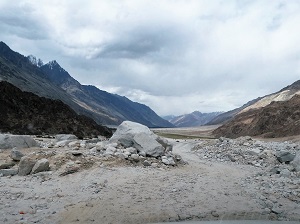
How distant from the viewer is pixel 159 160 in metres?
21.4

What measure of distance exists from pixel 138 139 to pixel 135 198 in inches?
332

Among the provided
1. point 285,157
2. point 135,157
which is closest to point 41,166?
point 135,157

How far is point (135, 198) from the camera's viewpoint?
14.3m

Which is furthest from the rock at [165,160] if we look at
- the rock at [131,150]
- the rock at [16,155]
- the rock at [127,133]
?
the rock at [16,155]

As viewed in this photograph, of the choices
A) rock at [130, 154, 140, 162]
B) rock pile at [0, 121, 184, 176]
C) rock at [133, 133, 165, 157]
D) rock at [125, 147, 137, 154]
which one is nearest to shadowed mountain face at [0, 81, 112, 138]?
rock pile at [0, 121, 184, 176]

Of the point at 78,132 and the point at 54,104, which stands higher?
the point at 54,104

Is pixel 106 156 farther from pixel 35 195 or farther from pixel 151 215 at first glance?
pixel 151 215

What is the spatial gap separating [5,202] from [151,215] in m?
5.42

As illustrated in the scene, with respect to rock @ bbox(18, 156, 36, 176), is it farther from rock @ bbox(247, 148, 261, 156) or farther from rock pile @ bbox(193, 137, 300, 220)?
rock @ bbox(247, 148, 261, 156)

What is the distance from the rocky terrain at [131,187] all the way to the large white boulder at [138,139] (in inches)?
2.4

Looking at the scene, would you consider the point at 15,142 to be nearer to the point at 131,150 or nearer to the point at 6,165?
the point at 6,165

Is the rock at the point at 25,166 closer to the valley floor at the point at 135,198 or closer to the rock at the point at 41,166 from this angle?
the rock at the point at 41,166

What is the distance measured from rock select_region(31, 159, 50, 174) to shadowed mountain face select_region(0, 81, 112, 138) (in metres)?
41.2

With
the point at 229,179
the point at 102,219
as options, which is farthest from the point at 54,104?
the point at 102,219
